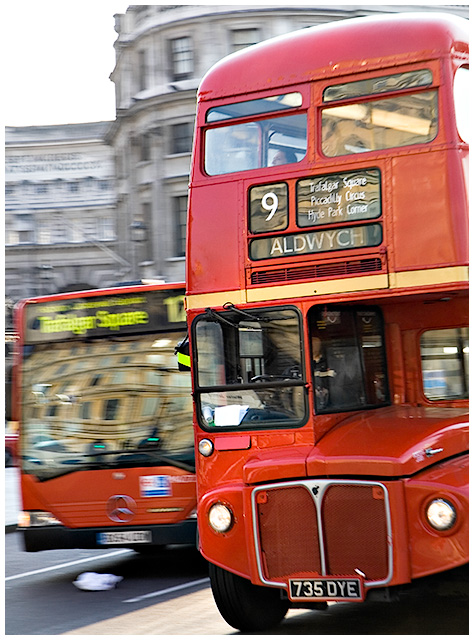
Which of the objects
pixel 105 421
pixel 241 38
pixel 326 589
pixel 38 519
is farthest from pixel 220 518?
pixel 241 38

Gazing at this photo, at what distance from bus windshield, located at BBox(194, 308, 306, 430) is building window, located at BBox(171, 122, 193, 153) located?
3423 centimetres

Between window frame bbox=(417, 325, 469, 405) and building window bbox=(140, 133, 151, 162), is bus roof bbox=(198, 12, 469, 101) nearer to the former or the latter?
window frame bbox=(417, 325, 469, 405)

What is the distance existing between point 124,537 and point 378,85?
5.31 meters

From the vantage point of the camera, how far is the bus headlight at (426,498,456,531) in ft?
23.0

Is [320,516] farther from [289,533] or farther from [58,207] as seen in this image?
[58,207]

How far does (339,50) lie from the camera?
8.26 metres

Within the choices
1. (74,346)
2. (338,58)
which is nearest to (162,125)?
(74,346)

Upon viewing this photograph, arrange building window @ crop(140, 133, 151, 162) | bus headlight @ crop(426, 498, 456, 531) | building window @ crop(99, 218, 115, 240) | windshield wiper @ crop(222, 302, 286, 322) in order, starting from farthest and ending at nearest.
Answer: building window @ crop(99, 218, 115, 240), building window @ crop(140, 133, 151, 162), windshield wiper @ crop(222, 302, 286, 322), bus headlight @ crop(426, 498, 456, 531)

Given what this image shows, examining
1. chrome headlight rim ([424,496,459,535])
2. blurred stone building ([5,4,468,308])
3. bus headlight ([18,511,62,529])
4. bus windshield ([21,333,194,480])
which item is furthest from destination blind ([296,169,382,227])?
blurred stone building ([5,4,468,308])

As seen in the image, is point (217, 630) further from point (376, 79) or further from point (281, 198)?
point (376, 79)

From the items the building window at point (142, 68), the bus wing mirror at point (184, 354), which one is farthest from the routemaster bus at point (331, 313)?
the building window at point (142, 68)

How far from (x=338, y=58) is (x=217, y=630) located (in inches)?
177

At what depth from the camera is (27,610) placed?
961 centimetres

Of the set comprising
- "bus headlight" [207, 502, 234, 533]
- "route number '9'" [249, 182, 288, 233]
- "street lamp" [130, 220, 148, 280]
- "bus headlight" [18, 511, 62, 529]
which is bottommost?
"bus headlight" [18, 511, 62, 529]
